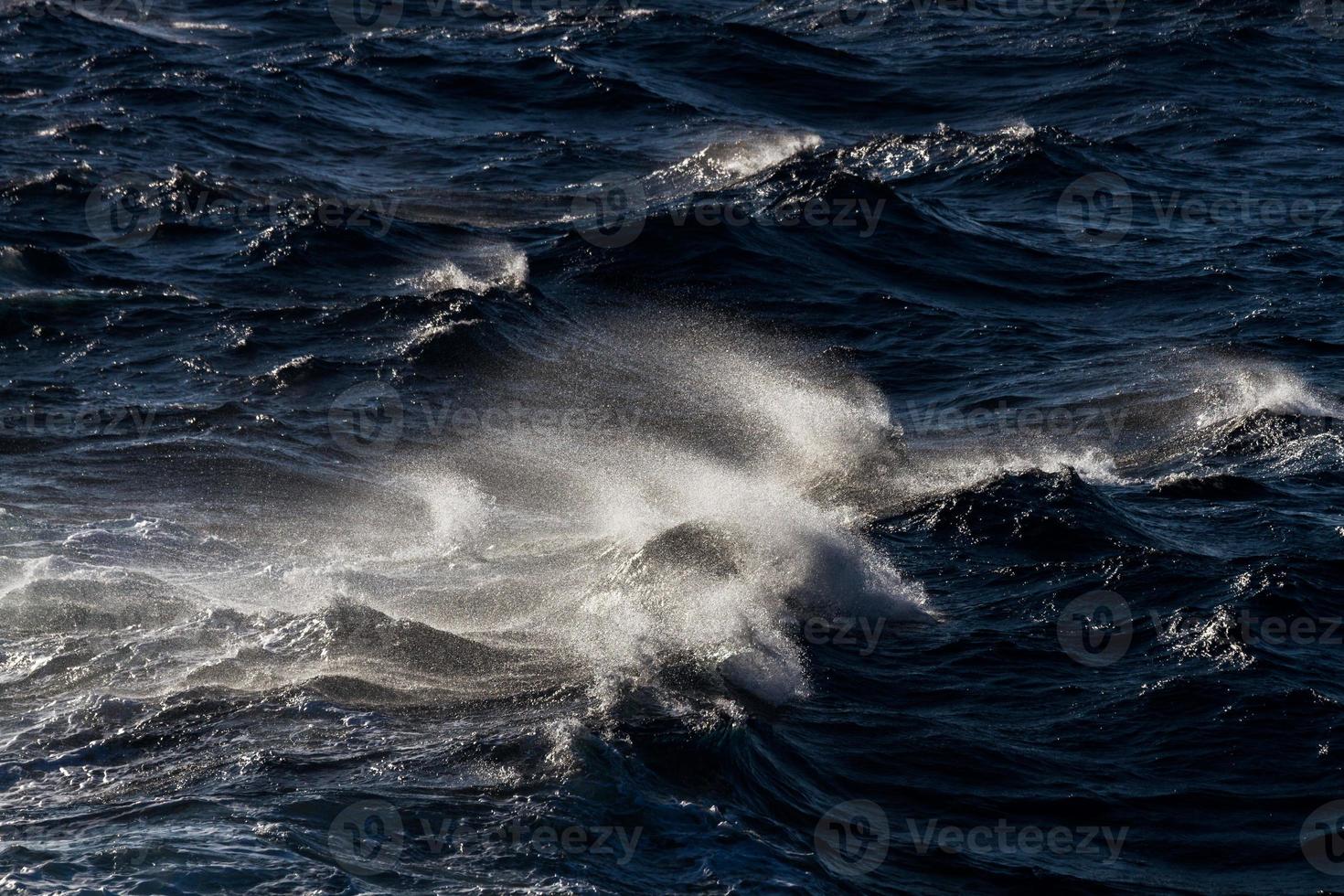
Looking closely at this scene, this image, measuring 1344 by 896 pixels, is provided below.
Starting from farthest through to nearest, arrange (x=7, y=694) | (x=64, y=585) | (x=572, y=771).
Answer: (x=64, y=585) → (x=7, y=694) → (x=572, y=771)

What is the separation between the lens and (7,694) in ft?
37.3

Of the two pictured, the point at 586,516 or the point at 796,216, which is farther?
the point at 796,216

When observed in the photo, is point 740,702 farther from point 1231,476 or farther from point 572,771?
point 1231,476

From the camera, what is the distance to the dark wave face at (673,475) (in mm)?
10273

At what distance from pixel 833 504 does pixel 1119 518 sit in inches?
107

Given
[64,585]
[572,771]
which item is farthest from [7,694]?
[572,771]

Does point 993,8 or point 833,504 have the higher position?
point 993,8

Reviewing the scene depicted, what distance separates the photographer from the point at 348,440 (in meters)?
17.2

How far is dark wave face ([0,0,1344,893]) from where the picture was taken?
10273 mm

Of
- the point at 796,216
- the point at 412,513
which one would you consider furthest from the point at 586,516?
the point at 796,216

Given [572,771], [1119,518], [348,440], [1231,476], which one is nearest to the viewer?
[572,771]

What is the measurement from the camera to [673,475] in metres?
16.4

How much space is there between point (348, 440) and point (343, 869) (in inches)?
334

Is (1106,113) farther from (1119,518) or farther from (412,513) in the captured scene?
(412,513)
